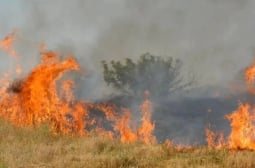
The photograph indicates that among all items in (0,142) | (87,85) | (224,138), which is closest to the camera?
(0,142)

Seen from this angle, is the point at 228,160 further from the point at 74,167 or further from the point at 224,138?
the point at 224,138

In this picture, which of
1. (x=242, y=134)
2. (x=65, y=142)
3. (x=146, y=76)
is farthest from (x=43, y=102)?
(x=146, y=76)

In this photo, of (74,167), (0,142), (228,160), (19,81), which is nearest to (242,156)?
(228,160)

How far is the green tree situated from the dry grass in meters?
17.9

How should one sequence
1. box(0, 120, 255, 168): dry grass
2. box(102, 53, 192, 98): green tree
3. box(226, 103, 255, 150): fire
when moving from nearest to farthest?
1. box(0, 120, 255, 168): dry grass
2. box(226, 103, 255, 150): fire
3. box(102, 53, 192, 98): green tree

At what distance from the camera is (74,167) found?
11.2 m

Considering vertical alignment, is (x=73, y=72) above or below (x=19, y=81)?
above

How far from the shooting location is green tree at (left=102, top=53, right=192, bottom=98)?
33.3 metres

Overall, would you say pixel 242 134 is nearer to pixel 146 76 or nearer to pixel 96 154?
pixel 96 154

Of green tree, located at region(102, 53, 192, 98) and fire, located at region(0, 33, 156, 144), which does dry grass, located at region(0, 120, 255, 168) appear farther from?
green tree, located at region(102, 53, 192, 98)

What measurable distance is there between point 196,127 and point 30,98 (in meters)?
11.0

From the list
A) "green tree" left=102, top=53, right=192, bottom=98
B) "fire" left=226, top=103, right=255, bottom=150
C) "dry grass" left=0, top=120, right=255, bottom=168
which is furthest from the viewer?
"green tree" left=102, top=53, right=192, bottom=98

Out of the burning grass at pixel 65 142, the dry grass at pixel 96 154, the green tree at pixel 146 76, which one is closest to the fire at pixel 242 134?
the burning grass at pixel 65 142

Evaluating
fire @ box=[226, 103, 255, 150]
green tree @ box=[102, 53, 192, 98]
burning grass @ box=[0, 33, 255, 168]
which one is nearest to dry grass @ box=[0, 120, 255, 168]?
burning grass @ box=[0, 33, 255, 168]
